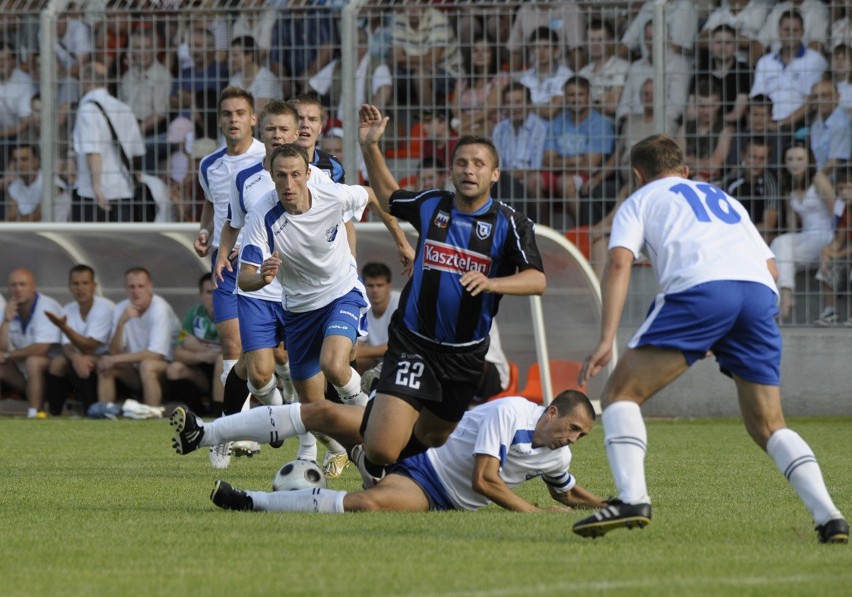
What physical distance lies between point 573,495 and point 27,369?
9692 mm

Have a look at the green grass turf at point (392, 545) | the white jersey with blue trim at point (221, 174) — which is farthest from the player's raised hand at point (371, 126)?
the white jersey with blue trim at point (221, 174)

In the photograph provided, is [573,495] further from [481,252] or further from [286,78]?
[286,78]

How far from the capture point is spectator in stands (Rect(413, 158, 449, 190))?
15.3 meters

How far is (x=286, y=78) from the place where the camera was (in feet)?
51.6

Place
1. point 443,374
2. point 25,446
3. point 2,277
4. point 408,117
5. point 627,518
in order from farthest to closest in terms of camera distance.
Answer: point 2,277, point 408,117, point 25,446, point 443,374, point 627,518

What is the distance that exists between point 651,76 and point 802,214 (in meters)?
2.01

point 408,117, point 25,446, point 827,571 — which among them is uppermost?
point 408,117

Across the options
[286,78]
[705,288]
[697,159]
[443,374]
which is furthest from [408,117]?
[705,288]

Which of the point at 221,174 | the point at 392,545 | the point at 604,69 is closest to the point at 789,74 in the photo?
the point at 604,69

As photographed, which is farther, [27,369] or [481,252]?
[27,369]

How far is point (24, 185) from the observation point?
1628 cm

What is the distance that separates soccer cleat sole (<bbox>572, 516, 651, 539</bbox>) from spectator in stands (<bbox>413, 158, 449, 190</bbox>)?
9.43 m

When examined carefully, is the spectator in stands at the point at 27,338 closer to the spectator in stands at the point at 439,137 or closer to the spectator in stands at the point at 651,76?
the spectator in stands at the point at 439,137

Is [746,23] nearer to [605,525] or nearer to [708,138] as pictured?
[708,138]
